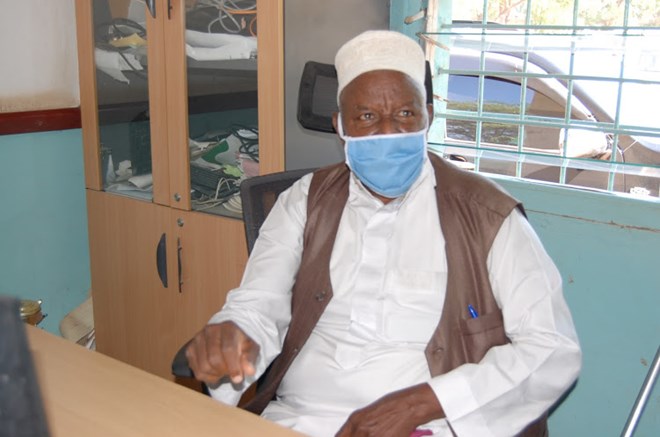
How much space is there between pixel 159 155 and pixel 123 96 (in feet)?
1.11

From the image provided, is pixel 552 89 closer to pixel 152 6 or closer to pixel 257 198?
pixel 257 198

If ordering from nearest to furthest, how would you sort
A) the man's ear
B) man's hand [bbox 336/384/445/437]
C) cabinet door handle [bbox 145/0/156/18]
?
man's hand [bbox 336/384/445/437], the man's ear, cabinet door handle [bbox 145/0/156/18]

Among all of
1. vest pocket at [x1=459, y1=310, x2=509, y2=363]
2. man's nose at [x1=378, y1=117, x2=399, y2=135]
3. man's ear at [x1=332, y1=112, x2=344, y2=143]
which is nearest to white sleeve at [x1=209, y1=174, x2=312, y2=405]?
man's ear at [x1=332, y1=112, x2=344, y2=143]

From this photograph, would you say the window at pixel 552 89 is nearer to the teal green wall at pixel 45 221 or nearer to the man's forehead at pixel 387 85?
the man's forehead at pixel 387 85

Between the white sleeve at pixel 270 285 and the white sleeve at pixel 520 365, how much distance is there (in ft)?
1.29

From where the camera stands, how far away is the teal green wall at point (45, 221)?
303 cm

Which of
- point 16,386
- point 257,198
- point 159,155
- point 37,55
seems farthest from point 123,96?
point 16,386

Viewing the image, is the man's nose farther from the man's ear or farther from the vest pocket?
the vest pocket

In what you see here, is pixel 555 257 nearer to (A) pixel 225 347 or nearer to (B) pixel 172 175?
(A) pixel 225 347

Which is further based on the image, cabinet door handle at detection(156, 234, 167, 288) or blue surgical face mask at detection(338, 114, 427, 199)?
cabinet door handle at detection(156, 234, 167, 288)

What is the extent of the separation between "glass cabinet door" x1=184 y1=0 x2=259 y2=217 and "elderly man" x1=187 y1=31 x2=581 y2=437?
2.48 feet

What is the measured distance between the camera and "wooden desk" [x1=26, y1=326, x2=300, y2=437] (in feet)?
3.84

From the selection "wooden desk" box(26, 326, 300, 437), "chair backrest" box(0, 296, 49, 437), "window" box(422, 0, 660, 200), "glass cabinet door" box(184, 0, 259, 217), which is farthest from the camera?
"glass cabinet door" box(184, 0, 259, 217)

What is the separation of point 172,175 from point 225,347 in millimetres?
1338
